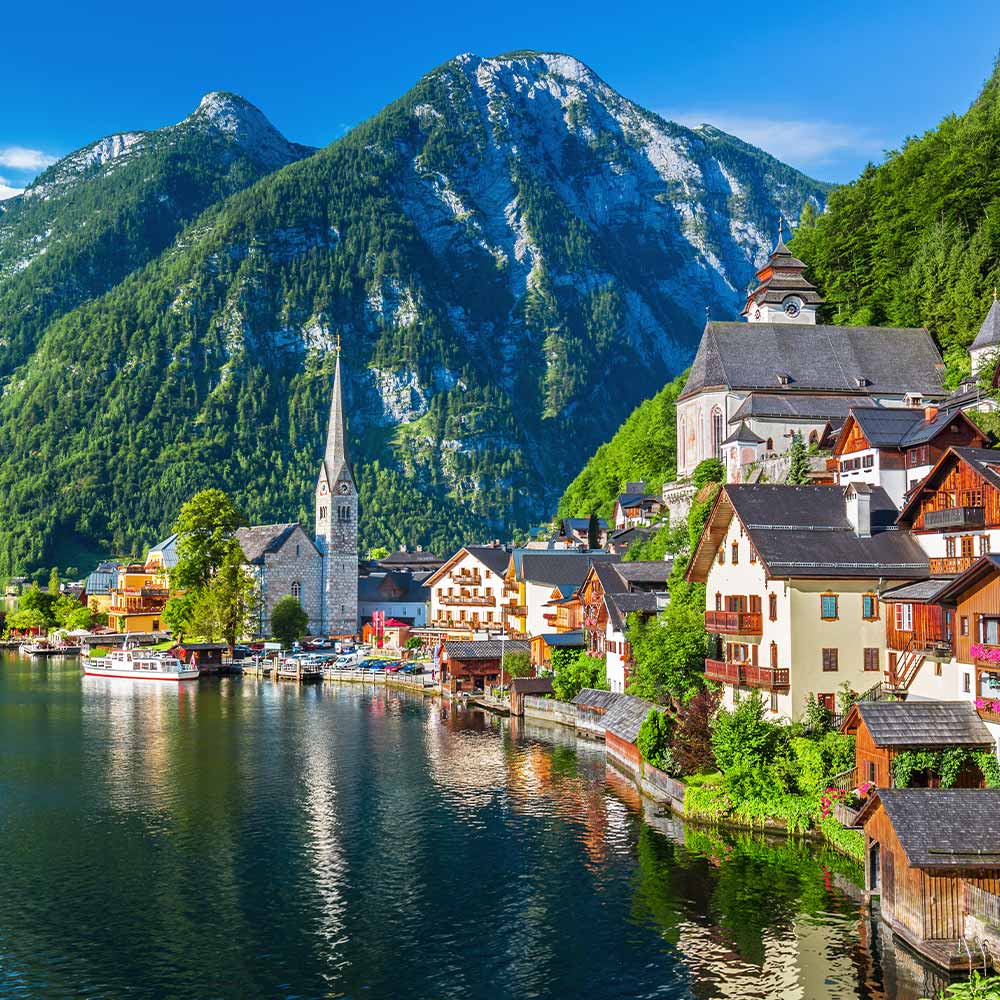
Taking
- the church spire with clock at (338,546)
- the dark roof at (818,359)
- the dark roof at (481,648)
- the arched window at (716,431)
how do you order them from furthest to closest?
the church spire with clock at (338,546), the dark roof at (481,648), the arched window at (716,431), the dark roof at (818,359)

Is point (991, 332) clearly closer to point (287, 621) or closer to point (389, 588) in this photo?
point (287, 621)

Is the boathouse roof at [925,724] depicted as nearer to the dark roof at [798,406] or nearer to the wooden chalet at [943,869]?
the wooden chalet at [943,869]

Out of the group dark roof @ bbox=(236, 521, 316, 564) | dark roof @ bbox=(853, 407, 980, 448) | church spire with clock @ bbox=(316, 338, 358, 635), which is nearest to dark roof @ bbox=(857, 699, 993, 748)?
dark roof @ bbox=(853, 407, 980, 448)

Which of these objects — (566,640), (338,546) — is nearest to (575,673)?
(566,640)

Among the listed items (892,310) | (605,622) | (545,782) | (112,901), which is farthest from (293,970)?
(892,310)

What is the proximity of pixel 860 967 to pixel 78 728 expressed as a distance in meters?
64.8

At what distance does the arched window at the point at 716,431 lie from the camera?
9512cm

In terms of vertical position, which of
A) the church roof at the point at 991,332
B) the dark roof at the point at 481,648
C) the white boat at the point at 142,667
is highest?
the church roof at the point at 991,332

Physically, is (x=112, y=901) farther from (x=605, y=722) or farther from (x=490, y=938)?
(x=605, y=722)

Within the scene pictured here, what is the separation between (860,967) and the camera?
108 feet

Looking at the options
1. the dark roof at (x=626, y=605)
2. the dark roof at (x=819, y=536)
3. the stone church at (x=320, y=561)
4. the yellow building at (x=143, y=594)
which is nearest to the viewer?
the dark roof at (x=819, y=536)

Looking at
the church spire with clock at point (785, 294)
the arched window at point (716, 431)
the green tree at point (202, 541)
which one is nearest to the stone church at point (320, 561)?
the green tree at point (202, 541)

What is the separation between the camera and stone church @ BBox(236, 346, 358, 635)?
15162 cm

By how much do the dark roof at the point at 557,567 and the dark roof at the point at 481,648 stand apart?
6722 mm
